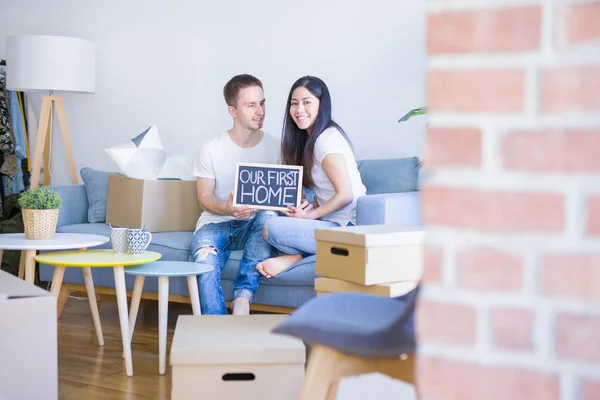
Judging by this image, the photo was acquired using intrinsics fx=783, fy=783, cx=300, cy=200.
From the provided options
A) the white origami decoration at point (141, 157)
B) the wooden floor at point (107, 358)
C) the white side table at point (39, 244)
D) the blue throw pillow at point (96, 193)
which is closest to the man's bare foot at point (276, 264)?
the wooden floor at point (107, 358)

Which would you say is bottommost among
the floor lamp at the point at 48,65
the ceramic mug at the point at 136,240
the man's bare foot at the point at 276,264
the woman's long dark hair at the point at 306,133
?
the man's bare foot at the point at 276,264

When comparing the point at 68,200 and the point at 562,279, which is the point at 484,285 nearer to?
the point at 562,279

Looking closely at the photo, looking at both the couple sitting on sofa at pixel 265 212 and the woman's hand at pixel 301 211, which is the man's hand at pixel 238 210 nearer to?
the couple sitting on sofa at pixel 265 212

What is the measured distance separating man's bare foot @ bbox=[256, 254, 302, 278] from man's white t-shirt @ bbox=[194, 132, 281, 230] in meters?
0.39

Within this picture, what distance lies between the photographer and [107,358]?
3.02 metres

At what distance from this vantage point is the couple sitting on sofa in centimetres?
308

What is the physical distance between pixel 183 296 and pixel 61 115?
1845mm

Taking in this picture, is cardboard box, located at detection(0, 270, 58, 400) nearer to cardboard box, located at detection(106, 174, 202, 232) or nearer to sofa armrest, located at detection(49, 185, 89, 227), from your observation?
cardboard box, located at detection(106, 174, 202, 232)

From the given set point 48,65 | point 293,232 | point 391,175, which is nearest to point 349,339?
point 293,232

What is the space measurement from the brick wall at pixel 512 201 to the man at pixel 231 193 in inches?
92.2

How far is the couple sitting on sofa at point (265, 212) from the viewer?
308 centimetres

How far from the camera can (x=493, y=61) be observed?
0.79 m

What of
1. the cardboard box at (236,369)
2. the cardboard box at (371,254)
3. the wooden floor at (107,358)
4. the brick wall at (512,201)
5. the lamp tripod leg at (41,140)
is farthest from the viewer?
the lamp tripod leg at (41,140)

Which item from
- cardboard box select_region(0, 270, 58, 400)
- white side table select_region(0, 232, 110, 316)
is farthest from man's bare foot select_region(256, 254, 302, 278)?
cardboard box select_region(0, 270, 58, 400)
